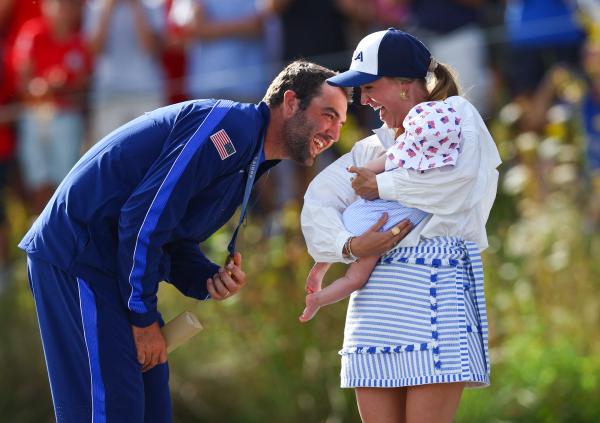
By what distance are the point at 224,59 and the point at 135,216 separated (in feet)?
15.4

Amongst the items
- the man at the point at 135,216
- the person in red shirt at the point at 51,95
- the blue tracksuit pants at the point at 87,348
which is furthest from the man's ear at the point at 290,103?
the person in red shirt at the point at 51,95

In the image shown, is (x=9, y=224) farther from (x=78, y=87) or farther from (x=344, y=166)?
(x=344, y=166)

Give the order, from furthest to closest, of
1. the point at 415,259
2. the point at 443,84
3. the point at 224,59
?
1. the point at 224,59
2. the point at 443,84
3. the point at 415,259

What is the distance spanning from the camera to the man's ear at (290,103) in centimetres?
488

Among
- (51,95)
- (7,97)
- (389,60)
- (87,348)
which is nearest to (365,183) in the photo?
(389,60)

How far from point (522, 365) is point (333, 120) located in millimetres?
2822

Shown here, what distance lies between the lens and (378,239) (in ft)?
15.1

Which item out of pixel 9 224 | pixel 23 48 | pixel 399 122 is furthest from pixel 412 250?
pixel 23 48

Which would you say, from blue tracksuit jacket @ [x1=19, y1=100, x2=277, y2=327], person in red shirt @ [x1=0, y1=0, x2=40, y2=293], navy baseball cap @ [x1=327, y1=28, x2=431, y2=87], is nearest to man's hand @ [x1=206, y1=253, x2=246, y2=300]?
blue tracksuit jacket @ [x1=19, y1=100, x2=277, y2=327]

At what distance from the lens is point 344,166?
191 inches

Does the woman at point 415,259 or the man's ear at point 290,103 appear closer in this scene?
the woman at point 415,259

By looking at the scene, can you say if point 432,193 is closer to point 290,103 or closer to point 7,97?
point 290,103

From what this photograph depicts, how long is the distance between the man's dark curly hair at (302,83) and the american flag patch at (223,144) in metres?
0.31

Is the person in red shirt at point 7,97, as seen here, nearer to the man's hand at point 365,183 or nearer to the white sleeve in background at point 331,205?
the white sleeve in background at point 331,205
